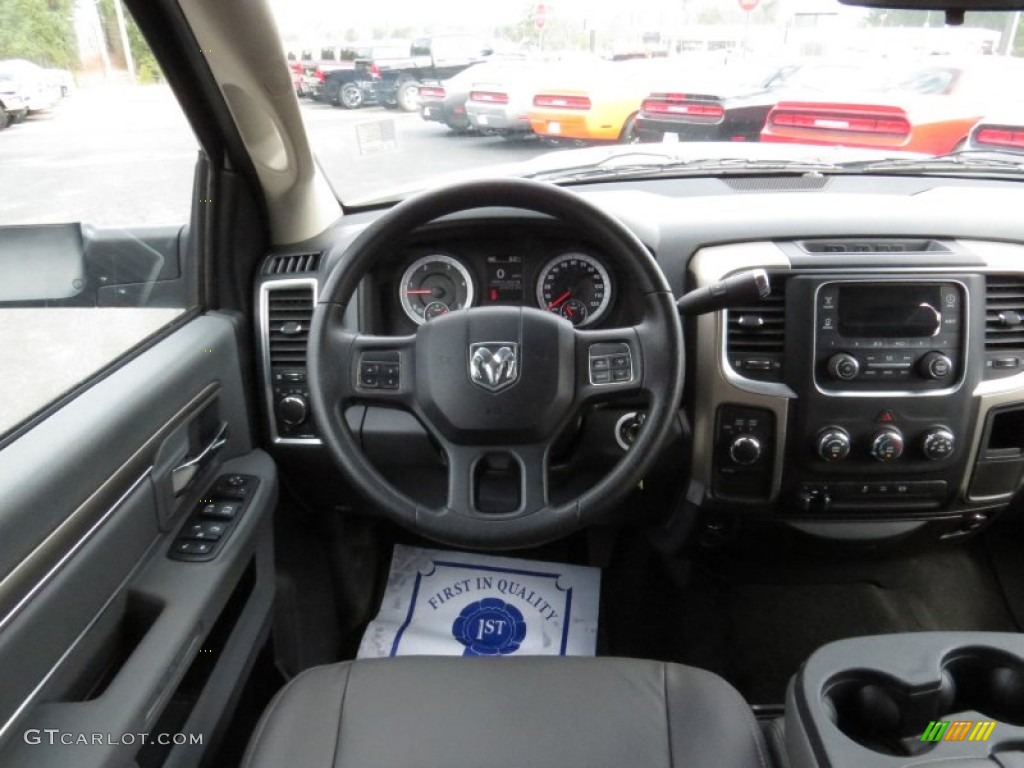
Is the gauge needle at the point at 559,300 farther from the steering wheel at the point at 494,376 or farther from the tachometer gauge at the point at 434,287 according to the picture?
the steering wheel at the point at 494,376

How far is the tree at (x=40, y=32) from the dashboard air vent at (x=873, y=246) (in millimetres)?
1613

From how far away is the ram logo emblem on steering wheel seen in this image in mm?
1746

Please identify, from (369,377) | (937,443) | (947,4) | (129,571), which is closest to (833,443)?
(937,443)

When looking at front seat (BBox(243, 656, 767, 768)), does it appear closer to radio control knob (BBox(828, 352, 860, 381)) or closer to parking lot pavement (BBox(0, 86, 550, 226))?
radio control knob (BBox(828, 352, 860, 381))

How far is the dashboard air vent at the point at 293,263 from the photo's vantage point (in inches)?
87.5

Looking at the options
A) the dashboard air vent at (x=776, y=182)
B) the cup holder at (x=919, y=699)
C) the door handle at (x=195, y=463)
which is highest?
the dashboard air vent at (x=776, y=182)

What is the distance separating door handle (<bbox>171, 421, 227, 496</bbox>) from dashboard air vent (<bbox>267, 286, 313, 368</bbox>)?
223mm

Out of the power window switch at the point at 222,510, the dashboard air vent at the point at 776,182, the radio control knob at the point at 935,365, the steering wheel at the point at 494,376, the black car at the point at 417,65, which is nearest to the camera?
the steering wheel at the point at 494,376

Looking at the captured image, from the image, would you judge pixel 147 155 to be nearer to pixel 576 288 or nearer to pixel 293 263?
pixel 293 263

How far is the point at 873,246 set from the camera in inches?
82.9

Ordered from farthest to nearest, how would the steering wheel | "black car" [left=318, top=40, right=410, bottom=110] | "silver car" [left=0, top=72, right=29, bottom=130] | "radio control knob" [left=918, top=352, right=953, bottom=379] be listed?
"black car" [left=318, top=40, right=410, bottom=110] < "radio control knob" [left=918, top=352, right=953, bottom=379] < the steering wheel < "silver car" [left=0, top=72, right=29, bottom=130]

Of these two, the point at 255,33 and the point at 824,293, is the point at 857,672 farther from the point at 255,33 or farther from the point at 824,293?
the point at 255,33

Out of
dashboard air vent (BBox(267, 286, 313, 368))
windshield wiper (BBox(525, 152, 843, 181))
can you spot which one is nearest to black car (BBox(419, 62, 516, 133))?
windshield wiper (BBox(525, 152, 843, 181))

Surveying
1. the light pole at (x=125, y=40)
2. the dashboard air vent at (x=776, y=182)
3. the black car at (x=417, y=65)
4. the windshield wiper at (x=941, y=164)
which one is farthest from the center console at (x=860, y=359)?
the light pole at (x=125, y=40)
